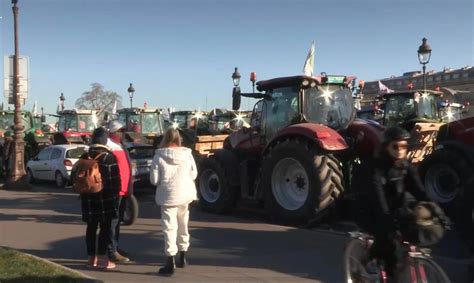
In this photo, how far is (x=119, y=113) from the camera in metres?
23.1

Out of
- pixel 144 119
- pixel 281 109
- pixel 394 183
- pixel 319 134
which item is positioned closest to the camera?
pixel 394 183

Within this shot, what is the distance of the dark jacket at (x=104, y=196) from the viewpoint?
6.95 meters

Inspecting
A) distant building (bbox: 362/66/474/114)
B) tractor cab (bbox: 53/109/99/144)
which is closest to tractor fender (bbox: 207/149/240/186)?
tractor cab (bbox: 53/109/99/144)

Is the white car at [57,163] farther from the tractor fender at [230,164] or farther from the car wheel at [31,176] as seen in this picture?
the tractor fender at [230,164]

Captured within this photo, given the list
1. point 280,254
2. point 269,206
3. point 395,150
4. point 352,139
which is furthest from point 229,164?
point 395,150

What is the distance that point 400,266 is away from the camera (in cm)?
475

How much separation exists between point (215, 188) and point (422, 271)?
7179mm

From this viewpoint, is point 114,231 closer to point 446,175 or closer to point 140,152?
point 446,175

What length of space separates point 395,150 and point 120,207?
4020mm

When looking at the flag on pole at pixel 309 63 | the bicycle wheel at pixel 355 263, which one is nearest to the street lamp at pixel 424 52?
the flag on pole at pixel 309 63

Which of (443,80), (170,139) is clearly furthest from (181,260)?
(443,80)

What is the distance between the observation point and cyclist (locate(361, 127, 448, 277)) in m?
4.54

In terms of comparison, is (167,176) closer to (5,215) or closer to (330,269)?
(330,269)

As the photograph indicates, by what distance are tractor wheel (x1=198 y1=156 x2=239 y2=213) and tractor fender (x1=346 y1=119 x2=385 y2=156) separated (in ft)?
8.36
